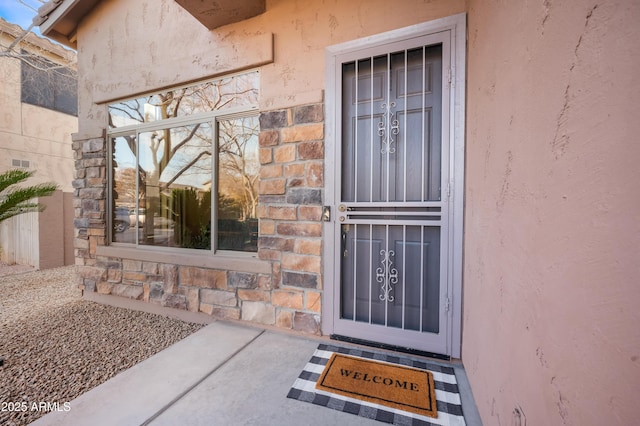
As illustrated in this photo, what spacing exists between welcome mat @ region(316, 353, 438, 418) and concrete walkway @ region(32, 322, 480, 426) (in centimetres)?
16

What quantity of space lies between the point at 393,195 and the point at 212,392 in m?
1.73

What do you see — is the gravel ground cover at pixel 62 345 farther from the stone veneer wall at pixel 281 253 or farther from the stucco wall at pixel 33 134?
the stucco wall at pixel 33 134

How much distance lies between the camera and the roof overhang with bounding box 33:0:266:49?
2.21 meters

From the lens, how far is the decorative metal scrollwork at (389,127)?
199 centimetres

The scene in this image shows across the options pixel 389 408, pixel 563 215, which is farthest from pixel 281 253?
pixel 563 215

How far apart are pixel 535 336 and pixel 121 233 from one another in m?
3.90

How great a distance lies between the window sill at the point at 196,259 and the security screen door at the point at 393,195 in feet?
2.52

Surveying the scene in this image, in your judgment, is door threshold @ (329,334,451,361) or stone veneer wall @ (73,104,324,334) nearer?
door threshold @ (329,334,451,361)

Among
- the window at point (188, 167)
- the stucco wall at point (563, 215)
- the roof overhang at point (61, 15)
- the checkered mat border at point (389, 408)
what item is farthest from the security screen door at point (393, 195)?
the roof overhang at point (61, 15)

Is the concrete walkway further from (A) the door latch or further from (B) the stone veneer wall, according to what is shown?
(A) the door latch

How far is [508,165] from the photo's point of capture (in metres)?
1.05

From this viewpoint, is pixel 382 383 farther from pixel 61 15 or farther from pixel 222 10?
pixel 61 15

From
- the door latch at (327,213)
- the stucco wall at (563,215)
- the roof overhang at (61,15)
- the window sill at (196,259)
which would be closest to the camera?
the stucco wall at (563,215)

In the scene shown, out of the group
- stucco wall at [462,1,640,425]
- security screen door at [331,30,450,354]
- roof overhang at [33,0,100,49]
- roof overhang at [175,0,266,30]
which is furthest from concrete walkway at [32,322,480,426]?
roof overhang at [33,0,100,49]
